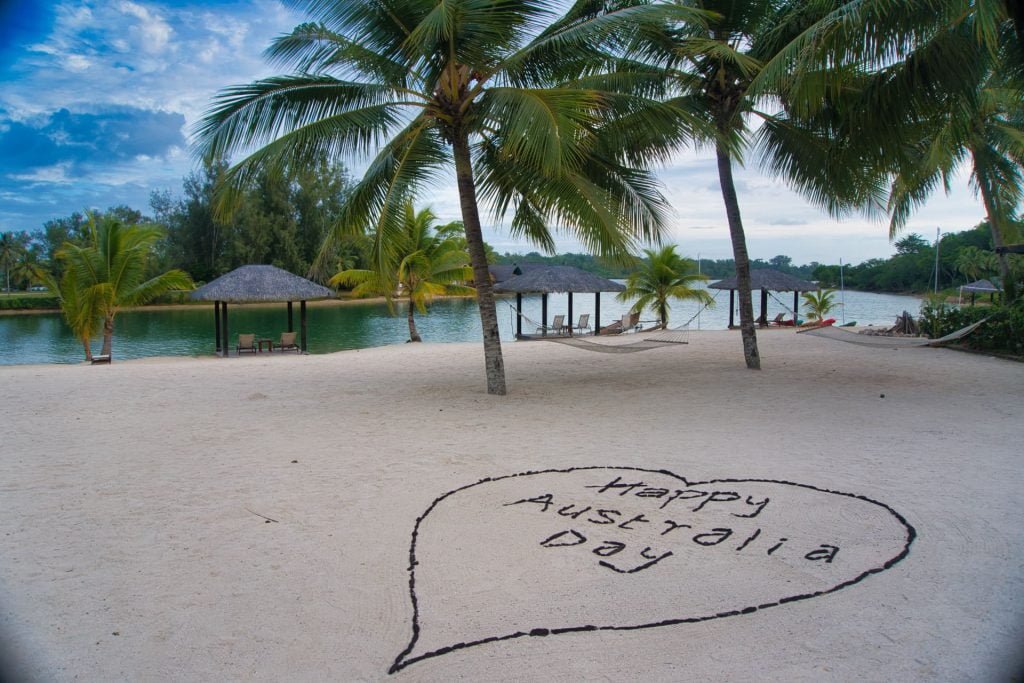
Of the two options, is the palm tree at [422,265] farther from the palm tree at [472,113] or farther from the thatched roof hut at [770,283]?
the palm tree at [472,113]

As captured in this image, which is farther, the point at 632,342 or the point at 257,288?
the point at 257,288

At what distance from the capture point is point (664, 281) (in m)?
18.5

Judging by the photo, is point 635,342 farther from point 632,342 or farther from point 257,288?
point 257,288

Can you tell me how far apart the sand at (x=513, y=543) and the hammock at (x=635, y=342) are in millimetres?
2314

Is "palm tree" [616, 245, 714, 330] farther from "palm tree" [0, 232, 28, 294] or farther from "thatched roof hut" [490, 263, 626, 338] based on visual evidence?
"palm tree" [0, 232, 28, 294]

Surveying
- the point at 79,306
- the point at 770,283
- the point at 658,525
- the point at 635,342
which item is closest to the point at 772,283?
the point at 770,283

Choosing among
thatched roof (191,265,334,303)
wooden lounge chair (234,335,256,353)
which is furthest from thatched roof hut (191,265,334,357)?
wooden lounge chair (234,335,256,353)

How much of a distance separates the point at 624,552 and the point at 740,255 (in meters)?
6.37

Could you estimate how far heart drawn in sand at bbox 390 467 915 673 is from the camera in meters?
2.33

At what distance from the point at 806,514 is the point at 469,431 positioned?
2.72 m

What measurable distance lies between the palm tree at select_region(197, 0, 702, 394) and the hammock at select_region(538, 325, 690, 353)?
1.78 meters

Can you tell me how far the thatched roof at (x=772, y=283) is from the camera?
1756 cm

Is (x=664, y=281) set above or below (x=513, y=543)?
above

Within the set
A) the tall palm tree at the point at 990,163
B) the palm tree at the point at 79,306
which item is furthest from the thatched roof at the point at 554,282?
the palm tree at the point at 79,306
